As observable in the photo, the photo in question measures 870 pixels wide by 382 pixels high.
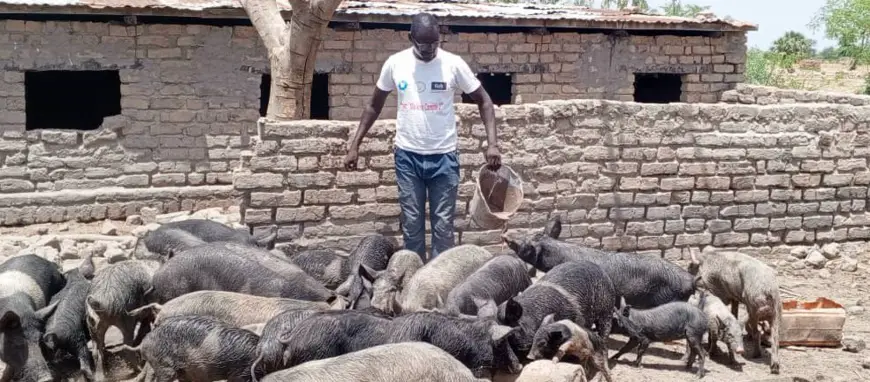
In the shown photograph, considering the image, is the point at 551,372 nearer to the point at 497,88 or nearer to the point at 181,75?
the point at 181,75

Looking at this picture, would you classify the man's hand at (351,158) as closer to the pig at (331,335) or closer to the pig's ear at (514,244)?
the pig's ear at (514,244)

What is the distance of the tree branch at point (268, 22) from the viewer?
854 centimetres

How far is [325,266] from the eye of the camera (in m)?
6.68

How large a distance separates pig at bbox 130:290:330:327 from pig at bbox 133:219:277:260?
1.23m

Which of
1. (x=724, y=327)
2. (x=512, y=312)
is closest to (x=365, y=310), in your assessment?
(x=512, y=312)

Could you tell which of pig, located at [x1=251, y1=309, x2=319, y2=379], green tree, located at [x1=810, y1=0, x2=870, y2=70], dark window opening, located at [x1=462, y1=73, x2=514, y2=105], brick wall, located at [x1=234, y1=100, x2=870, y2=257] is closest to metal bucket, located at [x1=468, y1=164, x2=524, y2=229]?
brick wall, located at [x1=234, y1=100, x2=870, y2=257]

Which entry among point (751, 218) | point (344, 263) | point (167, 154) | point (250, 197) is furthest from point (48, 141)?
point (751, 218)

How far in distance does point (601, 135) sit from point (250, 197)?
295 centimetres

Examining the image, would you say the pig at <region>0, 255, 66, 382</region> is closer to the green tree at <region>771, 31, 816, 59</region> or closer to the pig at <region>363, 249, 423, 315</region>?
the pig at <region>363, 249, 423, 315</region>

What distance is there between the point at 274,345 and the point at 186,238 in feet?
8.57

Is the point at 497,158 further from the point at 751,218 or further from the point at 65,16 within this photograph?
the point at 65,16

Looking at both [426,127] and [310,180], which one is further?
[310,180]

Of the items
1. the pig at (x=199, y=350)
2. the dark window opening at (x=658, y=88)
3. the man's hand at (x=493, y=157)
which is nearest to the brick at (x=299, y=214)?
Answer: the man's hand at (x=493, y=157)

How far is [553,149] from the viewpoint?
7801 millimetres
